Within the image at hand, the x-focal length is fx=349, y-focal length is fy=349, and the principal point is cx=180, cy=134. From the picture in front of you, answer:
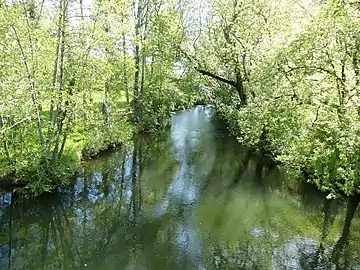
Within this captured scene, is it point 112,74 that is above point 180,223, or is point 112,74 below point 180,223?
above

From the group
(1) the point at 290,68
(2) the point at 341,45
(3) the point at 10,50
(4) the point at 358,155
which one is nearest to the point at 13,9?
(3) the point at 10,50

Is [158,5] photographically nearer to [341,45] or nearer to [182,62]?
[182,62]

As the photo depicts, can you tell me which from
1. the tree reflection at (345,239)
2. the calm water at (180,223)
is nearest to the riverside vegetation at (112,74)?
the tree reflection at (345,239)

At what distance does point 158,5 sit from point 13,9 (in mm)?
17775

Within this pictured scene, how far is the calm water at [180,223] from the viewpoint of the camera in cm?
1029

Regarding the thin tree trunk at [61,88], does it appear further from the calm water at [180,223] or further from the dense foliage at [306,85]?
the dense foliage at [306,85]

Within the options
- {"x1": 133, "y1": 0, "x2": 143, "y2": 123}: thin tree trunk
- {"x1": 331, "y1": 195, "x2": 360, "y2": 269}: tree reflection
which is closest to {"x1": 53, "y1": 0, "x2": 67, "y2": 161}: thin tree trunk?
{"x1": 331, "y1": 195, "x2": 360, "y2": 269}: tree reflection

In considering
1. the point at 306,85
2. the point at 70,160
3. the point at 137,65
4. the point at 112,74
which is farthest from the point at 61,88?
the point at 137,65

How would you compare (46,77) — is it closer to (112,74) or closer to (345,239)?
(112,74)

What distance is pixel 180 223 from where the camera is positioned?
41.1 ft

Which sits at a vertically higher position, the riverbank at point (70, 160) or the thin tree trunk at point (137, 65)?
the thin tree trunk at point (137, 65)

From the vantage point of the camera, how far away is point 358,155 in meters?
13.2

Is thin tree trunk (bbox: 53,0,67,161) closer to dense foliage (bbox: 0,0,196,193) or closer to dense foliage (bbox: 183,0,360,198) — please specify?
dense foliage (bbox: 0,0,196,193)

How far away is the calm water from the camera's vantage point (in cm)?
1029
